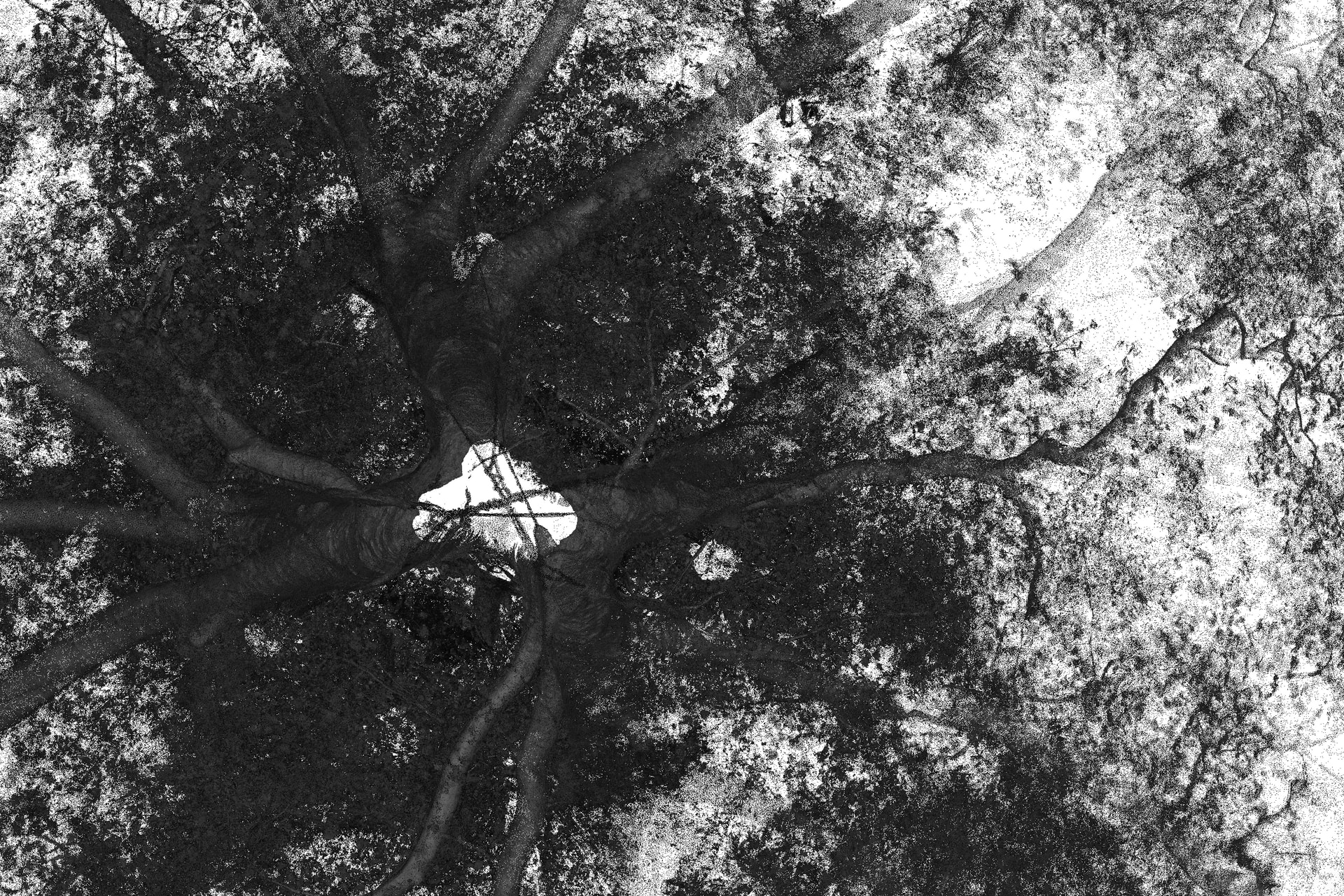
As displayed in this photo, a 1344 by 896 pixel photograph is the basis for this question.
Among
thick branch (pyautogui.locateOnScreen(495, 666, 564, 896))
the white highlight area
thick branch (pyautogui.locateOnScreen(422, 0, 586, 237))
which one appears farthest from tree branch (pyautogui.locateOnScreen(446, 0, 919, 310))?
thick branch (pyautogui.locateOnScreen(495, 666, 564, 896))

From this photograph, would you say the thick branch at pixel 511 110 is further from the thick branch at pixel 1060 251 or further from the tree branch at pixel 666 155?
the thick branch at pixel 1060 251

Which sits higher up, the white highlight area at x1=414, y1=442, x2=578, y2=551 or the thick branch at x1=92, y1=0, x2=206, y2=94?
the thick branch at x1=92, y1=0, x2=206, y2=94

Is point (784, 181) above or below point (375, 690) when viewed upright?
above

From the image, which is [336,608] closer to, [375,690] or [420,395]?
[375,690]

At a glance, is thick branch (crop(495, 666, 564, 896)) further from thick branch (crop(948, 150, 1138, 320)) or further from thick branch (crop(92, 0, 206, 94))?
thick branch (crop(92, 0, 206, 94))

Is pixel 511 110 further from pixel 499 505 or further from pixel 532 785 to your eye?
pixel 532 785

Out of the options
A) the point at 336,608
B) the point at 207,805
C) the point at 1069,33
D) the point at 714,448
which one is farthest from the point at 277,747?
the point at 1069,33

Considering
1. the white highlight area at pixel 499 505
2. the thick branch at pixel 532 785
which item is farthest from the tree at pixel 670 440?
the white highlight area at pixel 499 505
